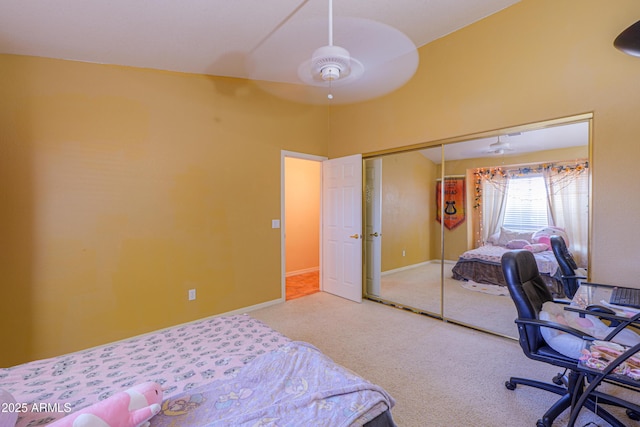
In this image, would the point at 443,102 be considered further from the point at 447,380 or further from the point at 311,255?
the point at 311,255

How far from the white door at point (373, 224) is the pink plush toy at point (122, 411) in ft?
11.3

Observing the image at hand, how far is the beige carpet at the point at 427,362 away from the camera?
1.85 meters

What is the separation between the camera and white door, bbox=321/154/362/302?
404 centimetres

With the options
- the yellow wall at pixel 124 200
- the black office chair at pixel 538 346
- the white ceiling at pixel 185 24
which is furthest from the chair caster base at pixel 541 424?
the white ceiling at pixel 185 24

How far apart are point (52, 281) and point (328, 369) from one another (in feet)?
8.86

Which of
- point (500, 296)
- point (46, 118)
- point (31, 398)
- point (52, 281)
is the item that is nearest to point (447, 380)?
point (500, 296)

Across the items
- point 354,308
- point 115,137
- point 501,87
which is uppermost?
point 501,87

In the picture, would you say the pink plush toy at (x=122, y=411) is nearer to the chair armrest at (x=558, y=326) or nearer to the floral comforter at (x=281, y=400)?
the floral comforter at (x=281, y=400)

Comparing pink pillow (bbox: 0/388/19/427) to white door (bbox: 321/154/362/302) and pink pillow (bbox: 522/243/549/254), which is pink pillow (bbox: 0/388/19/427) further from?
pink pillow (bbox: 522/243/549/254)

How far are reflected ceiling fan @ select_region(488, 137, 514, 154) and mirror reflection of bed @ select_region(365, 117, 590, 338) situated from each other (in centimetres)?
1

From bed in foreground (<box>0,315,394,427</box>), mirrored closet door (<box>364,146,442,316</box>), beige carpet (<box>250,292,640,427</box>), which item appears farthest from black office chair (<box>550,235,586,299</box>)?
bed in foreground (<box>0,315,394,427</box>)

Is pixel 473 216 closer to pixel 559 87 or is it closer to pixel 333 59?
pixel 559 87

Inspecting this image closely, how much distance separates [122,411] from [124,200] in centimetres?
239

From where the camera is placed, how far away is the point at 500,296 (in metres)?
3.10
